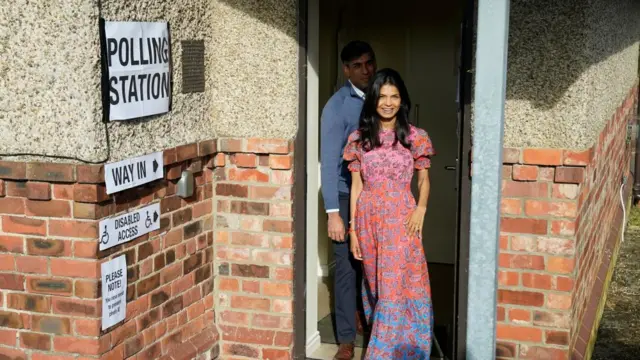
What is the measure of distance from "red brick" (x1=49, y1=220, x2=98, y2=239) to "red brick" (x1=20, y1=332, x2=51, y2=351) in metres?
0.47

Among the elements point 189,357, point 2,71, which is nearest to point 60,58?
point 2,71

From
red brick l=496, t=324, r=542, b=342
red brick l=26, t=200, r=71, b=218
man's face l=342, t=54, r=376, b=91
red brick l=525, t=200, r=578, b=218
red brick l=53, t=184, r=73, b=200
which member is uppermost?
man's face l=342, t=54, r=376, b=91

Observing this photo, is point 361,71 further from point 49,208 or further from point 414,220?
point 49,208

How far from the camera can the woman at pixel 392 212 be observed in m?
4.96

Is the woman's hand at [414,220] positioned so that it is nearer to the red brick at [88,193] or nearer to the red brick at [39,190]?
the red brick at [88,193]

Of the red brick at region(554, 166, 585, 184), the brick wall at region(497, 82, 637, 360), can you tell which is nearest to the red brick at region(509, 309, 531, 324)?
the brick wall at region(497, 82, 637, 360)

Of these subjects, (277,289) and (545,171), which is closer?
(545,171)

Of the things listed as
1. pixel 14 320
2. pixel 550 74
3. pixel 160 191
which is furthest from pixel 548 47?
pixel 14 320

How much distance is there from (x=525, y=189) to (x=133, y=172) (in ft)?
6.27

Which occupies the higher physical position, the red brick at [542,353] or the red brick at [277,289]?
the red brick at [277,289]

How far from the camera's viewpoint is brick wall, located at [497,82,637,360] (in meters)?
4.63

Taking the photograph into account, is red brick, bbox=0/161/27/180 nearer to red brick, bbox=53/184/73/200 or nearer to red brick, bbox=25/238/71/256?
red brick, bbox=53/184/73/200

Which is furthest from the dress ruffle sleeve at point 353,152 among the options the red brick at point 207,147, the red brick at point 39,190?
the red brick at point 39,190

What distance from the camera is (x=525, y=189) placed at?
4.68 m
